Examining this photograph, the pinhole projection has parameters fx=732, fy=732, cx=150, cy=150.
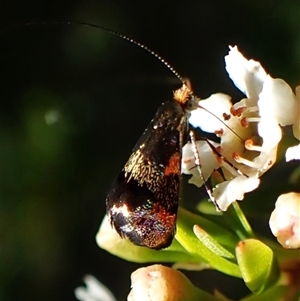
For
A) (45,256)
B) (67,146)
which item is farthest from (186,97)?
(45,256)

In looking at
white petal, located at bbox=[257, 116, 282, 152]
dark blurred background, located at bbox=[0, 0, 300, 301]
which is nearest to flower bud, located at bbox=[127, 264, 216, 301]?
white petal, located at bbox=[257, 116, 282, 152]

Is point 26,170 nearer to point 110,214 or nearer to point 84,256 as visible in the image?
point 84,256

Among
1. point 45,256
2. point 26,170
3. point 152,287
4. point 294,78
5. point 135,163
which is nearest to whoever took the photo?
point 152,287

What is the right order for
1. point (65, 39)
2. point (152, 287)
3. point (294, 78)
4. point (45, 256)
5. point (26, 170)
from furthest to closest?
point (65, 39)
point (45, 256)
point (26, 170)
point (294, 78)
point (152, 287)

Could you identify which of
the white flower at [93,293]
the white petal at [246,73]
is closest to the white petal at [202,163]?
the white petal at [246,73]

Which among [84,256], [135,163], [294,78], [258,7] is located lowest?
[84,256]

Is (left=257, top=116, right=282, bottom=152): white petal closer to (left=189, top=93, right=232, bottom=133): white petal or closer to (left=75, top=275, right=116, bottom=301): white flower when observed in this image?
(left=189, top=93, right=232, bottom=133): white petal

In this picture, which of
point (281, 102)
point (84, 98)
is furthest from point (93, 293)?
point (84, 98)
